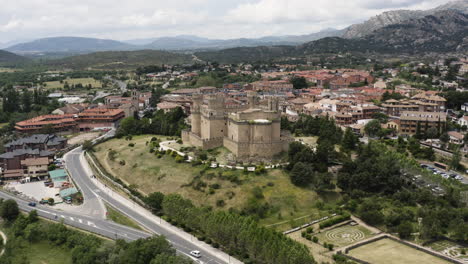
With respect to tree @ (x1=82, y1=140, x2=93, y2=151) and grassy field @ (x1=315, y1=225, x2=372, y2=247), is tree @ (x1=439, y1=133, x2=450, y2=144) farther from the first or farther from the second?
tree @ (x1=82, y1=140, x2=93, y2=151)

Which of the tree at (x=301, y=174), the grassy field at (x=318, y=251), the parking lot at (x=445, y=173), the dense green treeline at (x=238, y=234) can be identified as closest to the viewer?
the dense green treeline at (x=238, y=234)

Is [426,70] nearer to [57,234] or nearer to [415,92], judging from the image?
[415,92]

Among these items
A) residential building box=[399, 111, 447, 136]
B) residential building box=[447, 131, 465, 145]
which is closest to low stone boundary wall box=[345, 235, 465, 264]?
residential building box=[447, 131, 465, 145]

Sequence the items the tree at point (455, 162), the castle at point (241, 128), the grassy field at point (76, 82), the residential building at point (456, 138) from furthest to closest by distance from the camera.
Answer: the grassy field at point (76, 82)
the residential building at point (456, 138)
the castle at point (241, 128)
the tree at point (455, 162)

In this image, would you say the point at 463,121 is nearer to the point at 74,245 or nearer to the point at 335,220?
the point at 335,220

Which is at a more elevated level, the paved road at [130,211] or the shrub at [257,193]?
the shrub at [257,193]

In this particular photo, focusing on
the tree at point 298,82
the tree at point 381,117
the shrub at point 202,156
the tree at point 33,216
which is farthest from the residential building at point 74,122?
the tree at point 381,117

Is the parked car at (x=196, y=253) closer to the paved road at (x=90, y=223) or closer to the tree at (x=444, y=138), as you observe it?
the paved road at (x=90, y=223)
